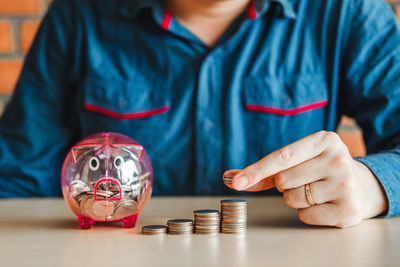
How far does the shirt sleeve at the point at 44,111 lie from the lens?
4.07ft

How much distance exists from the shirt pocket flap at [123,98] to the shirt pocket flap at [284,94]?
9.1 inches

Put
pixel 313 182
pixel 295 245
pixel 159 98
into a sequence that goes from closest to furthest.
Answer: pixel 295 245 → pixel 313 182 → pixel 159 98

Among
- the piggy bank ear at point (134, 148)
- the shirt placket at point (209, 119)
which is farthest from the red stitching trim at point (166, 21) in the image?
the piggy bank ear at point (134, 148)

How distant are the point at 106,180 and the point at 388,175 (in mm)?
501

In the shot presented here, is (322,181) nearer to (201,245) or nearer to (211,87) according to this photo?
(201,245)

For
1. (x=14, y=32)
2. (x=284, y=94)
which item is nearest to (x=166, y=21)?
(x=284, y=94)

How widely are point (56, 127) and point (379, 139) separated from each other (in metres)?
0.85

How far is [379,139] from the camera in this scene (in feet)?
3.59

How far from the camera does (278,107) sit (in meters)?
1.17

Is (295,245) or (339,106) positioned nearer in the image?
(295,245)

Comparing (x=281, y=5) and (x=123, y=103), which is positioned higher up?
(x=281, y=5)

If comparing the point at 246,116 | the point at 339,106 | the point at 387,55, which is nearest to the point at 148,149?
the point at 246,116

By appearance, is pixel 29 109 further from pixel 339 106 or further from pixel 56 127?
pixel 339 106

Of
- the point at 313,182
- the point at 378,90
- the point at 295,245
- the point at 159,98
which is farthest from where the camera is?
the point at 159,98
